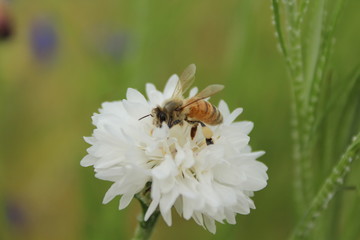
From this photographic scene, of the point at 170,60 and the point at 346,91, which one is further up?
the point at 170,60

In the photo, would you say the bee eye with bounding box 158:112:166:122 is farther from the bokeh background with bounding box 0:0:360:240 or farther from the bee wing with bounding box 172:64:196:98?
the bokeh background with bounding box 0:0:360:240

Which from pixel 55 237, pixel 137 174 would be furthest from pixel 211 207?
pixel 55 237

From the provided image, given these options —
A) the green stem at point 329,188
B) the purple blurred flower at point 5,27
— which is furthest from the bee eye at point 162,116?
the purple blurred flower at point 5,27

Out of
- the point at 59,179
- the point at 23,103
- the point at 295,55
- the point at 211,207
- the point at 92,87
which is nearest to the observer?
the point at 211,207

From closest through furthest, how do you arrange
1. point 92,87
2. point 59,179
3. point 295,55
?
point 295,55 → point 92,87 → point 59,179

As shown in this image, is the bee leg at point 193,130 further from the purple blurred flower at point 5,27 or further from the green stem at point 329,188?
the purple blurred flower at point 5,27

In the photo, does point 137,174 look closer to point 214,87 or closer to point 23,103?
point 214,87

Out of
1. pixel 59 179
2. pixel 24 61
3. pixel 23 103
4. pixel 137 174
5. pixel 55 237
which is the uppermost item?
pixel 24 61
